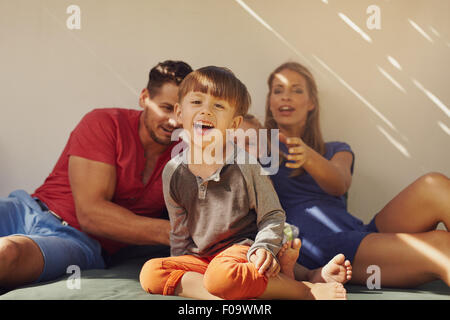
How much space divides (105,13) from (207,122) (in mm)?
1393

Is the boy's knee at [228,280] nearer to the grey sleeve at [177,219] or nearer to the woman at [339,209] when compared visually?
the grey sleeve at [177,219]

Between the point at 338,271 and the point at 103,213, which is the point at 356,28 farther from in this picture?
the point at 103,213

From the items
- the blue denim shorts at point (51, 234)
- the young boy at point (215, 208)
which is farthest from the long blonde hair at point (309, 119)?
the blue denim shorts at point (51, 234)

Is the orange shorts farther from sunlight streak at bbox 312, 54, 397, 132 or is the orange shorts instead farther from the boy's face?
sunlight streak at bbox 312, 54, 397, 132

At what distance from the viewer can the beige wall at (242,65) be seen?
7.73 feet

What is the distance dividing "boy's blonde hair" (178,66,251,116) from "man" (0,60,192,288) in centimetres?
37

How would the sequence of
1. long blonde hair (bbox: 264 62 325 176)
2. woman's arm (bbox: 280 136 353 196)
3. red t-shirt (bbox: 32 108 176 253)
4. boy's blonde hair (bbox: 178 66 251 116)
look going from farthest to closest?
long blonde hair (bbox: 264 62 325 176) < red t-shirt (bbox: 32 108 176 253) < woman's arm (bbox: 280 136 353 196) < boy's blonde hair (bbox: 178 66 251 116)

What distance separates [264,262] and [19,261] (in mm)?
734

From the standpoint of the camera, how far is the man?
5.31 feet

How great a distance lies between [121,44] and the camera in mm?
2404

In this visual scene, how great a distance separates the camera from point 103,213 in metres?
1.62

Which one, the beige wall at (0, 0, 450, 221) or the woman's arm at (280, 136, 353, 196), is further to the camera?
the beige wall at (0, 0, 450, 221)

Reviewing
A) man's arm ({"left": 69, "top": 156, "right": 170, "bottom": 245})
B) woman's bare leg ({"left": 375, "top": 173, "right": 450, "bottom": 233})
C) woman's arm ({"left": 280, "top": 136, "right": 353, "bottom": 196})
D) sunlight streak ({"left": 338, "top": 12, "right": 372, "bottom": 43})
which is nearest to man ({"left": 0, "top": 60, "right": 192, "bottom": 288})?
man's arm ({"left": 69, "top": 156, "right": 170, "bottom": 245})
